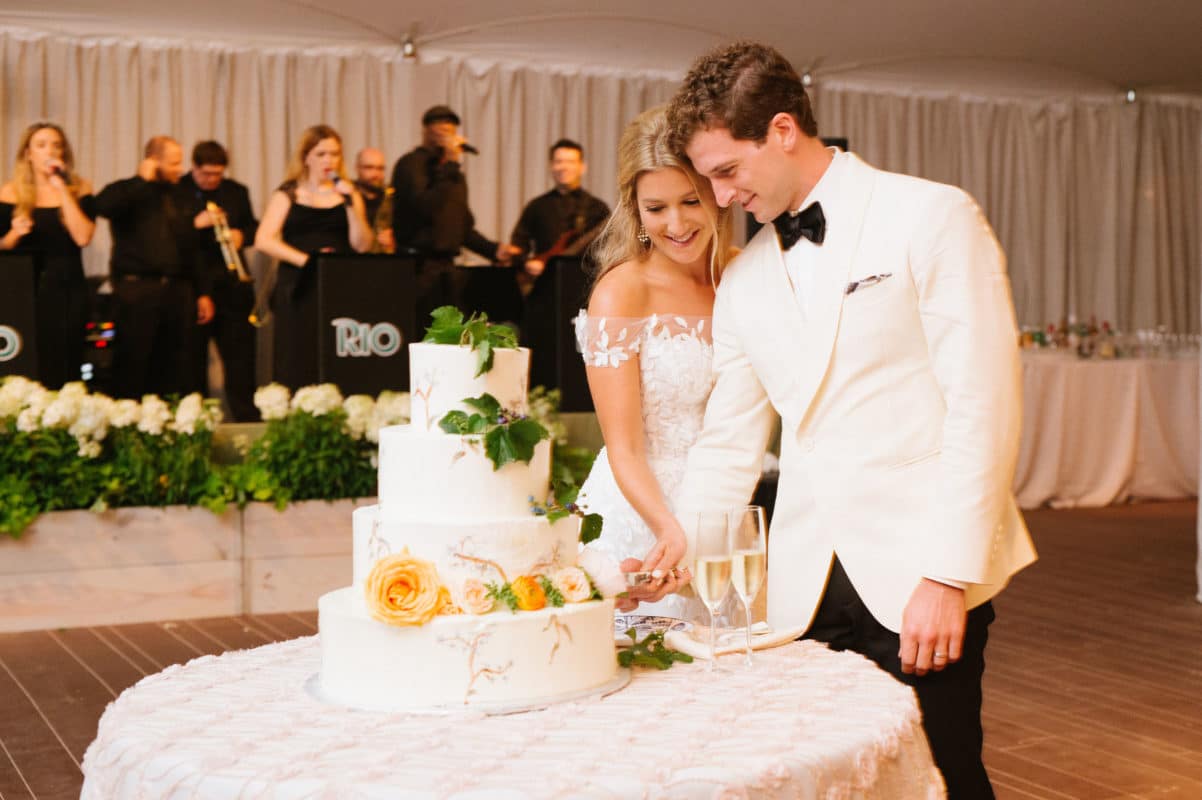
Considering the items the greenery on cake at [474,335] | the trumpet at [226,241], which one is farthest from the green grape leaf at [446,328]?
the trumpet at [226,241]

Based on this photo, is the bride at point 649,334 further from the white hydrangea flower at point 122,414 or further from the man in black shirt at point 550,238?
the man in black shirt at point 550,238

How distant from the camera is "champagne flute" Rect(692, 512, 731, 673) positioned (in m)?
1.86

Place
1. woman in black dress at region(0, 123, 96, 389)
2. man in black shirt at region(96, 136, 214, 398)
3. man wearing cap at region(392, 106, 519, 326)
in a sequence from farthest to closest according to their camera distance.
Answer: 1. man wearing cap at region(392, 106, 519, 326)
2. man in black shirt at region(96, 136, 214, 398)
3. woman in black dress at region(0, 123, 96, 389)

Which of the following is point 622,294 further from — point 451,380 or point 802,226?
point 451,380

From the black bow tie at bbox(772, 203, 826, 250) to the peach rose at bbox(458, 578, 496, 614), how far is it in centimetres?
85

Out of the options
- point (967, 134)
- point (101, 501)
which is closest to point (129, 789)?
point (101, 501)

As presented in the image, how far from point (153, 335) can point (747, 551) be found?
25.1 feet

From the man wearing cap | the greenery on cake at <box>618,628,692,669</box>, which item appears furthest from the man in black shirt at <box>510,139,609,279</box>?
the greenery on cake at <box>618,628,692,669</box>

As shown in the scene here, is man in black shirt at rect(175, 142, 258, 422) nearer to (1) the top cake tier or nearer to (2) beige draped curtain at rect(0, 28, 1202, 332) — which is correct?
(2) beige draped curtain at rect(0, 28, 1202, 332)

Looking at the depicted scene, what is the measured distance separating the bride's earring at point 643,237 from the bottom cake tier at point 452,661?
4.28 ft

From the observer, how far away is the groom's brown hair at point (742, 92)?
7.18ft

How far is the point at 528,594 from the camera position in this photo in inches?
72.9

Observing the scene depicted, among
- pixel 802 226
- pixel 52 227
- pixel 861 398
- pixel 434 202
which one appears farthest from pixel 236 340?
pixel 861 398

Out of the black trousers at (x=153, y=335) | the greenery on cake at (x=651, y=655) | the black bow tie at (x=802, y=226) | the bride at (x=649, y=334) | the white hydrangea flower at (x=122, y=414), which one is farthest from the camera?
the black trousers at (x=153, y=335)
